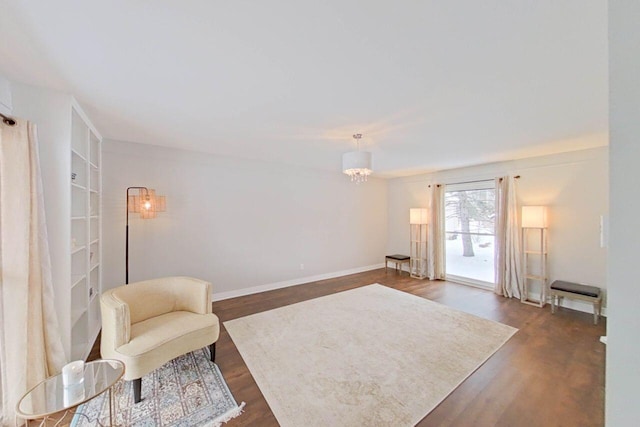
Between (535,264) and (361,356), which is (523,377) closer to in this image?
(361,356)

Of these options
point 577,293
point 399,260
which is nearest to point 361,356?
point 577,293

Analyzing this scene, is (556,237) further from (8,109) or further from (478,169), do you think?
(8,109)

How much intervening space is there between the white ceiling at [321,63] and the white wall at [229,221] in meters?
0.89

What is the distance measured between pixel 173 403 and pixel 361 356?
5.55ft

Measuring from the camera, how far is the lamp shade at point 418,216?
5.69 meters

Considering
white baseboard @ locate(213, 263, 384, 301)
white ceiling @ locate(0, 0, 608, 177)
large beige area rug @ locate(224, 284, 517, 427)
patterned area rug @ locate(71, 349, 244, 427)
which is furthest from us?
white baseboard @ locate(213, 263, 384, 301)

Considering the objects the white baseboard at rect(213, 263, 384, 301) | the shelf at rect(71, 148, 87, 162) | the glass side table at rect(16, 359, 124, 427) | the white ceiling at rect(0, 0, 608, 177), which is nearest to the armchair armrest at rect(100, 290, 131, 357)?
the glass side table at rect(16, 359, 124, 427)

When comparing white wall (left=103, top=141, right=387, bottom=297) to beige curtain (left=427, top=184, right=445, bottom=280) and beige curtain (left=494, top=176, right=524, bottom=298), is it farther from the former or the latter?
beige curtain (left=494, top=176, right=524, bottom=298)

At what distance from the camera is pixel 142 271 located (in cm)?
365

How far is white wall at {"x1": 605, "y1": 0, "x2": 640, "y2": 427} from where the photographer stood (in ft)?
1.68

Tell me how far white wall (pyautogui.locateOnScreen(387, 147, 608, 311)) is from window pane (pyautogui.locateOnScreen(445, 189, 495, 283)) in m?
0.62

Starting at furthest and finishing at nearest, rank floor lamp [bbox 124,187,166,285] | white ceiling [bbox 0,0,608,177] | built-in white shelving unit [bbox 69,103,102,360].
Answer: floor lamp [bbox 124,187,166,285], built-in white shelving unit [bbox 69,103,102,360], white ceiling [bbox 0,0,608,177]

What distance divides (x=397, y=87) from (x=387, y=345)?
2.60 meters

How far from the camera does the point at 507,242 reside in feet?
14.6
